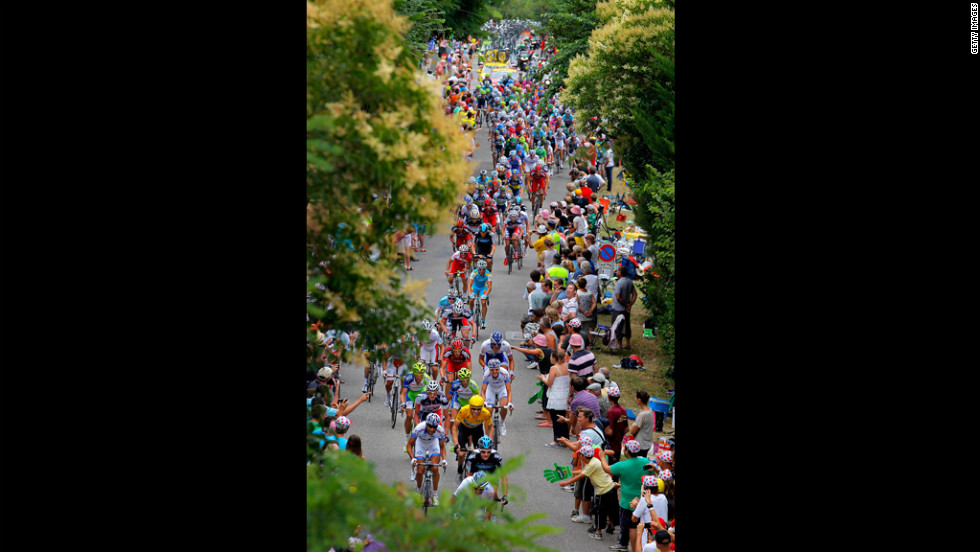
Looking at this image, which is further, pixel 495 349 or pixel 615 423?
pixel 495 349

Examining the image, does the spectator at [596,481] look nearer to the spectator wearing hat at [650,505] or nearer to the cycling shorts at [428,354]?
the spectator wearing hat at [650,505]

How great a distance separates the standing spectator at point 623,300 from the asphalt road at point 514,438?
1811 mm

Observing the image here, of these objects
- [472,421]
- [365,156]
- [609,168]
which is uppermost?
[609,168]

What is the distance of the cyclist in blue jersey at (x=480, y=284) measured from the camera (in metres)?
18.6

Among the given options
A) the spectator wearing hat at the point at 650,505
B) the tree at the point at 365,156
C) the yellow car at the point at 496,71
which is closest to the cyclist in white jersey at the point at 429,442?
the spectator wearing hat at the point at 650,505

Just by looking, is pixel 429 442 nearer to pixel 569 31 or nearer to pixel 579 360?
pixel 579 360

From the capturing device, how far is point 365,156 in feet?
17.9

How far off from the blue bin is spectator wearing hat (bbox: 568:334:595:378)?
1.10 m

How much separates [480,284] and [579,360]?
14.6 feet

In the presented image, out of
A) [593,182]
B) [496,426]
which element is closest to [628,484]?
[496,426]

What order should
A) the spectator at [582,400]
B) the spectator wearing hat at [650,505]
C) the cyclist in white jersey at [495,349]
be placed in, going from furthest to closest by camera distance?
1. the cyclist in white jersey at [495,349]
2. the spectator at [582,400]
3. the spectator wearing hat at [650,505]

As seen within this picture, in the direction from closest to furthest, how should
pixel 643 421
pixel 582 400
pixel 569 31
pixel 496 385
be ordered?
1. pixel 643 421
2. pixel 582 400
3. pixel 496 385
4. pixel 569 31
